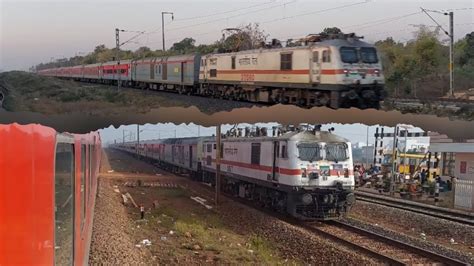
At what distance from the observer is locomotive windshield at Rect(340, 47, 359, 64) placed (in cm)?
1438

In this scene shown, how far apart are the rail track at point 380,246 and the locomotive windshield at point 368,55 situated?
4508 mm

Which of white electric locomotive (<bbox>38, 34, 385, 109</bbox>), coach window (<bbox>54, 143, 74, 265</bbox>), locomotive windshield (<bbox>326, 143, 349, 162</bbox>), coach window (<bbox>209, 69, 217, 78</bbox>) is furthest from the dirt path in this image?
coach window (<bbox>209, 69, 217, 78</bbox>)

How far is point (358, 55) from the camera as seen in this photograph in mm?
14750

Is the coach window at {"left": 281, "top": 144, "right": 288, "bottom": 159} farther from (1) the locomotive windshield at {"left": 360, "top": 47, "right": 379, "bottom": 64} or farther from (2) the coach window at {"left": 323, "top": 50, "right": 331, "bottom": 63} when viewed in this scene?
(1) the locomotive windshield at {"left": 360, "top": 47, "right": 379, "bottom": 64}

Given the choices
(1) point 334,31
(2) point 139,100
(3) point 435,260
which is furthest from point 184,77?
(3) point 435,260

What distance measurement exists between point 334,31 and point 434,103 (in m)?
4.67

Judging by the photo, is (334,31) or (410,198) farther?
(410,198)

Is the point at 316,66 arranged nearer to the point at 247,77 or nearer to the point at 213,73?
the point at 247,77

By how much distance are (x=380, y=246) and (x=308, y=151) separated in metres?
3.56

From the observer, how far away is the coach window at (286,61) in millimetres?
15606

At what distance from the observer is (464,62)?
30.1 metres

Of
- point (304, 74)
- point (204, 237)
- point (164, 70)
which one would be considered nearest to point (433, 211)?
point (304, 74)

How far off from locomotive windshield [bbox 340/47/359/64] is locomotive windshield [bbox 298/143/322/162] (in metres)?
2.38

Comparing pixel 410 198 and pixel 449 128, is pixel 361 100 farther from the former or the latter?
pixel 410 198
